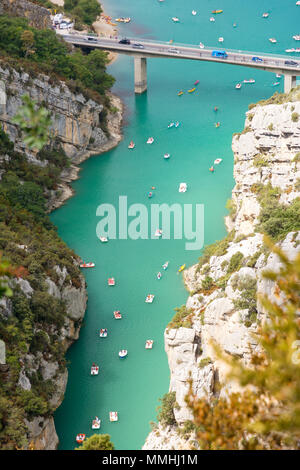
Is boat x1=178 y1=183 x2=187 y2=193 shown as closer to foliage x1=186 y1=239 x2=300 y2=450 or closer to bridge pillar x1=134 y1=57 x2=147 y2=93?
bridge pillar x1=134 y1=57 x2=147 y2=93

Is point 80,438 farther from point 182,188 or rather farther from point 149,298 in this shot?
point 182,188

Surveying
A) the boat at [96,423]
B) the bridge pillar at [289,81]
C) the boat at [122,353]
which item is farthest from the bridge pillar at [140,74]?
the boat at [96,423]

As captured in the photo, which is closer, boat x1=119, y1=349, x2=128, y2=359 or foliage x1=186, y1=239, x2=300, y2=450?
foliage x1=186, y1=239, x2=300, y2=450

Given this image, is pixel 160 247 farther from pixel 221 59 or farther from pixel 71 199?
pixel 221 59

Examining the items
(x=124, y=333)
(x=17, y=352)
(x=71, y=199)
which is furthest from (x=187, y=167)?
(x=17, y=352)

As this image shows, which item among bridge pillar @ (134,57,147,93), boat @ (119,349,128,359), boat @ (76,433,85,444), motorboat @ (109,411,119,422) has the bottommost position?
boat @ (76,433,85,444)

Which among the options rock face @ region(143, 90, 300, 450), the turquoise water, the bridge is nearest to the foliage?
rock face @ region(143, 90, 300, 450)
